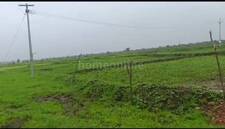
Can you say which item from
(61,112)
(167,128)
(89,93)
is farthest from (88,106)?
(167,128)

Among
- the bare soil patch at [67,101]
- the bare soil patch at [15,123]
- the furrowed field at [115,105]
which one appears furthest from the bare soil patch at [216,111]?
the bare soil patch at [15,123]

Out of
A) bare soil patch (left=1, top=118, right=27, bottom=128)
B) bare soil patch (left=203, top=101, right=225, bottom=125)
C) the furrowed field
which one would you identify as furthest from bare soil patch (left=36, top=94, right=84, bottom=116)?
bare soil patch (left=203, top=101, right=225, bottom=125)

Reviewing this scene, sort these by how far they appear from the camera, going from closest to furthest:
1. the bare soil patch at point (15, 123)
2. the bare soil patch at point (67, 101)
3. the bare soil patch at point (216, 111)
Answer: the bare soil patch at point (216, 111) → the bare soil patch at point (15, 123) → the bare soil patch at point (67, 101)

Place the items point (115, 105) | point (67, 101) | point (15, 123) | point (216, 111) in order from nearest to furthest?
point (15, 123), point (216, 111), point (115, 105), point (67, 101)

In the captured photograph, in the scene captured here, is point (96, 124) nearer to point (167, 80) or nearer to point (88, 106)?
point (88, 106)

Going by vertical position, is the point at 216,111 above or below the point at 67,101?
above

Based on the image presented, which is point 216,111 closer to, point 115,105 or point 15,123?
point 115,105

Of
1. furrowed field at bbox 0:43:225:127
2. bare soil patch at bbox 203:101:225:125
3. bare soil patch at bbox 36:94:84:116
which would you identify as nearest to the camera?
bare soil patch at bbox 203:101:225:125

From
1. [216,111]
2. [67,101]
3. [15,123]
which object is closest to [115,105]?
[67,101]

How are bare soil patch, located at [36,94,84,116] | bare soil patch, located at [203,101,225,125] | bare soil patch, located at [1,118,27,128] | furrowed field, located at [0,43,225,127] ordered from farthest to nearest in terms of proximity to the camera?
bare soil patch, located at [36,94,84,116], furrowed field, located at [0,43,225,127], bare soil patch, located at [1,118,27,128], bare soil patch, located at [203,101,225,125]

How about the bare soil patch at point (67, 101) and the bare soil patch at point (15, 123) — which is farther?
the bare soil patch at point (67, 101)

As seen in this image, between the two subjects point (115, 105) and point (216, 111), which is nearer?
point (216, 111)

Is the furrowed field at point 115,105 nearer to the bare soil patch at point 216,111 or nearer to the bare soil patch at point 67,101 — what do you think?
the bare soil patch at point 67,101

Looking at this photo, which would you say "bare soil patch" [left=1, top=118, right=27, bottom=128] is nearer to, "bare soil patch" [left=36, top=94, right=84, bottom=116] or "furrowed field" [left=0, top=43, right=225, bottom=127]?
"furrowed field" [left=0, top=43, right=225, bottom=127]
